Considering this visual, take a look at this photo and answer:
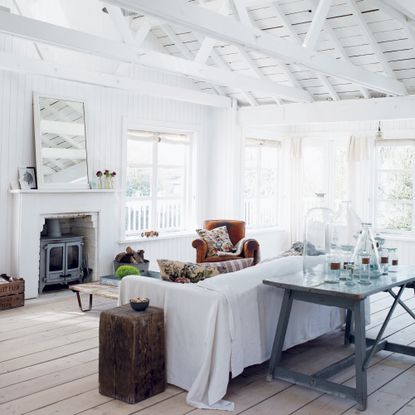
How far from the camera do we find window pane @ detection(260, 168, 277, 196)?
32.4ft

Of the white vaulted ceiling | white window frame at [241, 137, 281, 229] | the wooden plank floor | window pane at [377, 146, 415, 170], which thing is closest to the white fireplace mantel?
the wooden plank floor

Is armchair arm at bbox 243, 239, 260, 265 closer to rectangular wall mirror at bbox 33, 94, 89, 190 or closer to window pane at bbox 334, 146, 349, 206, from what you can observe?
rectangular wall mirror at bbox 33, 94, 89, 190

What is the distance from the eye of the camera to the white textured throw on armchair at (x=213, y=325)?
11.5ft

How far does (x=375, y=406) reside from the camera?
3527mm

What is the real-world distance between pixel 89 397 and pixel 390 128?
6.78m

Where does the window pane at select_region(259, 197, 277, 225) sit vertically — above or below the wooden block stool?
above

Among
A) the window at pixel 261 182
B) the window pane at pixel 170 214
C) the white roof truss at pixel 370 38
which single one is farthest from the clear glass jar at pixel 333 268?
the window at pixel 261 182

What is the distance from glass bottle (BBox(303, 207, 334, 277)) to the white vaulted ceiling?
1541 mm

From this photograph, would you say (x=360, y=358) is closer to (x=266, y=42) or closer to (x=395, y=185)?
(x=266, y=42)

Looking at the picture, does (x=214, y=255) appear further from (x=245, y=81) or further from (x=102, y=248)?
(x=245, y=81)

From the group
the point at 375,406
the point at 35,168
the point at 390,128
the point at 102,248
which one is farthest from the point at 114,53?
the point at 390,128

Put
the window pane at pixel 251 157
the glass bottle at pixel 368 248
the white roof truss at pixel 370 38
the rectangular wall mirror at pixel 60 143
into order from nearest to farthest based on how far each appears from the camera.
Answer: the glass bottle at pixel 368 248, the white roof truss at pixel 370 38, the rectangular wall mirror at pixel 60 143, the window pane at pixel 251 157

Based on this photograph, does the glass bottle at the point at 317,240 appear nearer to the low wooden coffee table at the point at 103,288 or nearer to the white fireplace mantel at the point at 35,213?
the low wooden coffee table at the point at 103,288

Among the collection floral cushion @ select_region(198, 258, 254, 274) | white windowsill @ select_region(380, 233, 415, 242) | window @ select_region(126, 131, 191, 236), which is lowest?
white windowsill @ select_region(380, 233, 415, 242)
